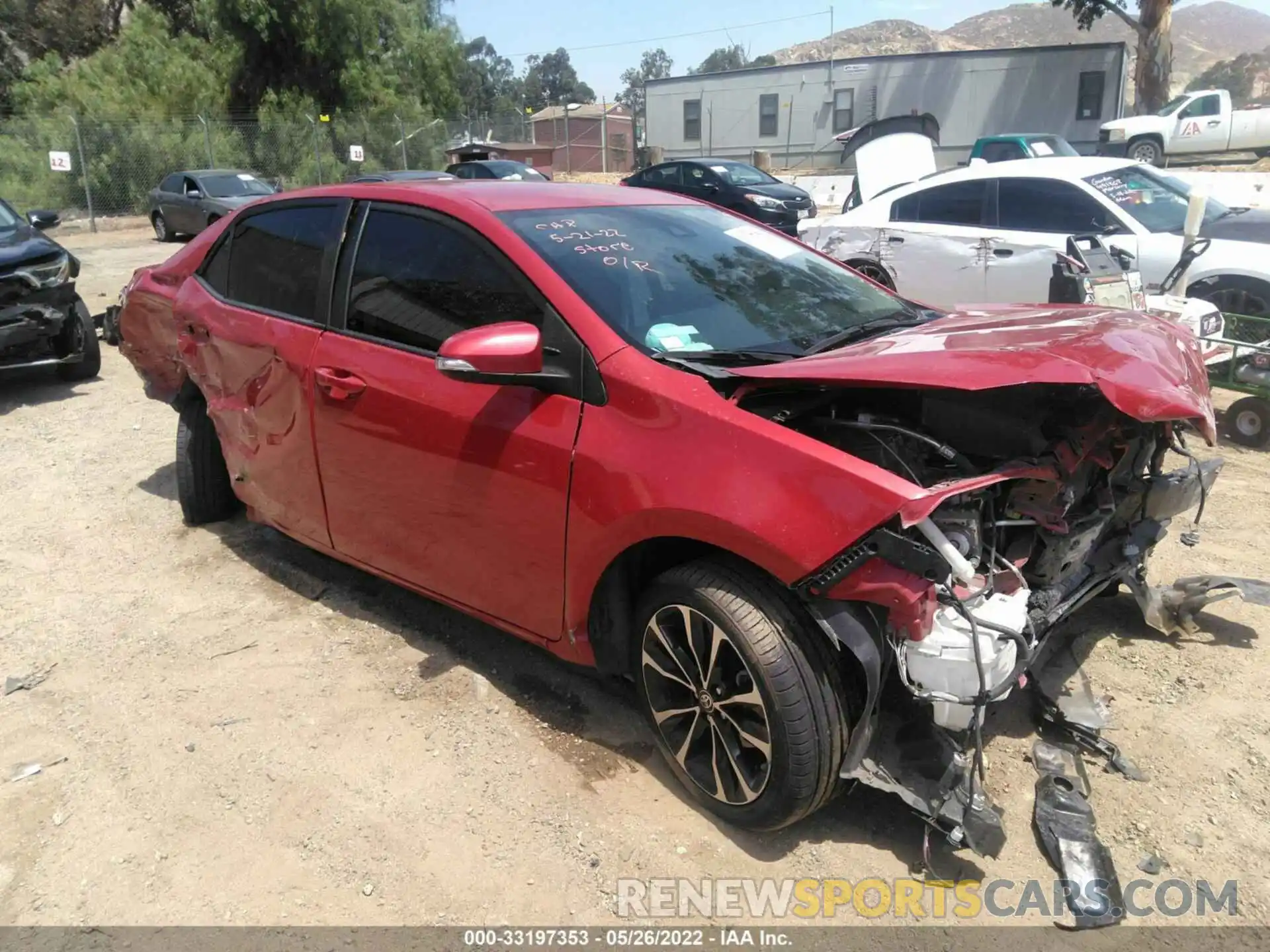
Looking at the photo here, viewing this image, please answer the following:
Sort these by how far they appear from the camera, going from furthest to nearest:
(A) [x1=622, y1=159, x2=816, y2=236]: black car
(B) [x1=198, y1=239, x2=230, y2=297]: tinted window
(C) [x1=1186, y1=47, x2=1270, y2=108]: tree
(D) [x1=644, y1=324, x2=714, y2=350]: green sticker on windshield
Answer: (C) [x1=1186, y1=47, x2=1270, y2=108]: tree → (A) [x1=622, y1=159, x2=816, y2=236]: black car → (B) [x1=198, y1=239, x2=230, y2=297]: tinted window → (D) [x1=644, y1=324, x2=714, y2=350]: green sticker on windshield

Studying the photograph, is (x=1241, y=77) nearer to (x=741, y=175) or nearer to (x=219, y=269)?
(x=741, y=175)

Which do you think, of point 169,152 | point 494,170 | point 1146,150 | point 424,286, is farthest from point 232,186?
point 1146,150

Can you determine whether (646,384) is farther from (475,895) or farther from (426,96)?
(426,96)

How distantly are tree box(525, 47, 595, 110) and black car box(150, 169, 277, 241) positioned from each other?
10002 cm

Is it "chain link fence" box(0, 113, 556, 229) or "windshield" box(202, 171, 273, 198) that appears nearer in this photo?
"windshield" box(202, 171, 273, 198)

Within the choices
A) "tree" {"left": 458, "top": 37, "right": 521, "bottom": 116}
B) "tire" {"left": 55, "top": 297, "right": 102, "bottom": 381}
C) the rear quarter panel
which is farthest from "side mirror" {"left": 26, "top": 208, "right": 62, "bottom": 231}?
"tree" {"left": 458, "top": 37, "right": 521, "bottom": 116}

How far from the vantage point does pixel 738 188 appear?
55.7ft

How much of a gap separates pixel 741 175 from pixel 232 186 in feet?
33.6

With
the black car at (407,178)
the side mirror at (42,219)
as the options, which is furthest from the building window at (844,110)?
the side mirror at (42,219)

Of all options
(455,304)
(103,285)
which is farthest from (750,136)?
(455,304)

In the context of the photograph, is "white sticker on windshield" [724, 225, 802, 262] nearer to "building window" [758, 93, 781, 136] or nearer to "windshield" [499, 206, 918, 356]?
"windshield" [499, 206, 918, 356]

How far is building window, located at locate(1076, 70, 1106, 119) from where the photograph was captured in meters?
31.2

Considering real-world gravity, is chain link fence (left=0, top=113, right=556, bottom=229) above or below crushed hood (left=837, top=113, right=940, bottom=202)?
above

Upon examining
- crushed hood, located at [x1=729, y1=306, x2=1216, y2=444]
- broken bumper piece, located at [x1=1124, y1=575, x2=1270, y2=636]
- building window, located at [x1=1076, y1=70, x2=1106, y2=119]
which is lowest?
broken bumper piece, located at [x1=1124, y1=575, x2=1270, y2=636]
